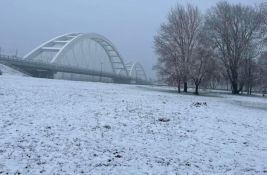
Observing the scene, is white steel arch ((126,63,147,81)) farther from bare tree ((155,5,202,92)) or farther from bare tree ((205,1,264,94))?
bare tree ((155,5,202,92))

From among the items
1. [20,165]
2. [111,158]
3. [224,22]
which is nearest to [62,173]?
[20,165]

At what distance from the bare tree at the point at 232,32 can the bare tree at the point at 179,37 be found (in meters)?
5.57

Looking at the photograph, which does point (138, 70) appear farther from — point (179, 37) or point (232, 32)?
point (179, 37)

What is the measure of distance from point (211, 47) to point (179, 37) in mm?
5001

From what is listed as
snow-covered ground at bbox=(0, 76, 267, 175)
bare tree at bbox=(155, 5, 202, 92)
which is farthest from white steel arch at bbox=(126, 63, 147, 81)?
snow-covered ground at bbox=(0, 76, 267, 175)

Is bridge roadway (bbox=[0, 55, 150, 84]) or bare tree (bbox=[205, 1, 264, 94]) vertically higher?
bare tree (bbox=[205, 1, 264, 94])

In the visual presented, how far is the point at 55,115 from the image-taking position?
1266 centimetres

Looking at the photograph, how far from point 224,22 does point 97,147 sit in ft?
138

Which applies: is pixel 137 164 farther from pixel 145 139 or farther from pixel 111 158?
pixel 145 139

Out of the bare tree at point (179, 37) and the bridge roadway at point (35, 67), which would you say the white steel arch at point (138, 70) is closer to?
the bridge roadway at point (35, 67)

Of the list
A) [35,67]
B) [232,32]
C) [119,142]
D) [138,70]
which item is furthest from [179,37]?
[138,70]

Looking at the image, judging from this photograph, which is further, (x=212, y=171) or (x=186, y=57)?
(x=186, y=57)

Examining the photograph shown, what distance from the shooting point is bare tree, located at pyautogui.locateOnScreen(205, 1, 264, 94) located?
47375 millimetres

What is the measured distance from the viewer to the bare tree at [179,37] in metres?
40.8
